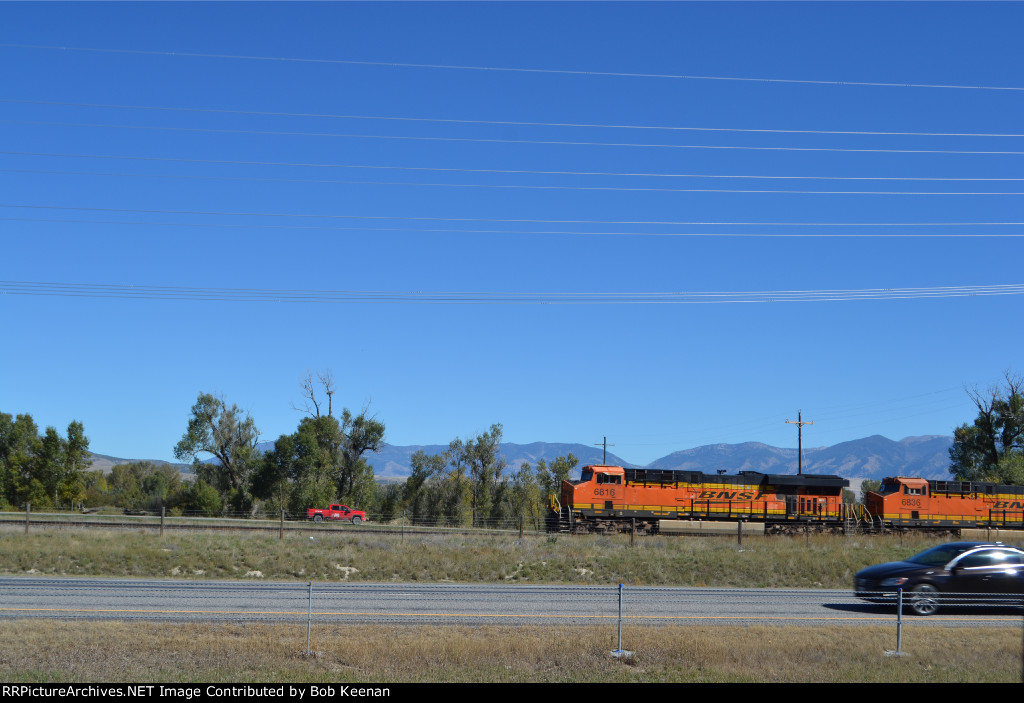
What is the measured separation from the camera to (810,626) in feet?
65.9

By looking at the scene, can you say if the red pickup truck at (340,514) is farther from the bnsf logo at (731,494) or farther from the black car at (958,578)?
the black car at (958,578)

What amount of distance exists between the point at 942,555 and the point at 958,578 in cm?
79

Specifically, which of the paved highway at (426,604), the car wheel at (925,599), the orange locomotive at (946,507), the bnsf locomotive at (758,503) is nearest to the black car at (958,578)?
the car wheel at (925,599)

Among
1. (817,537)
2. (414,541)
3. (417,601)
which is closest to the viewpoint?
(417,601)

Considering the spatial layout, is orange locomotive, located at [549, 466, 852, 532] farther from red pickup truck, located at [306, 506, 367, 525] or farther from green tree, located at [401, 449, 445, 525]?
green tree, located at [401, 449, 445, 525]

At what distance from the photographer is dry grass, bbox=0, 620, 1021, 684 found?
47.7 feet

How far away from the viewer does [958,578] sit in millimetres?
21828

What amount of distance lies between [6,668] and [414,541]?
24.2m

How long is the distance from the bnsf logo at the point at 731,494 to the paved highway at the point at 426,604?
19891 mm

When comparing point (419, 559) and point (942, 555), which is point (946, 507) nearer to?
A: point (942, 555)

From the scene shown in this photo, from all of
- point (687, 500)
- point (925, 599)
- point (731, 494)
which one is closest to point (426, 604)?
point (925, 599)
